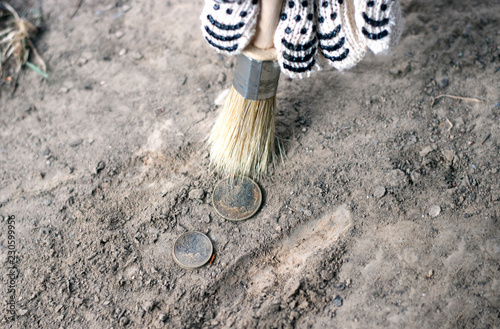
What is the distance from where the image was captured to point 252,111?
1980mm

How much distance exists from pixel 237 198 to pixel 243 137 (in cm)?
32

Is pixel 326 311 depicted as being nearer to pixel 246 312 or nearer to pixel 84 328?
pixel 246 312

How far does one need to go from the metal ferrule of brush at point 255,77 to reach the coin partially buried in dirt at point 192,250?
2.44 feet

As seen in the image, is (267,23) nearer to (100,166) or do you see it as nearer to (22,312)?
(100,166)

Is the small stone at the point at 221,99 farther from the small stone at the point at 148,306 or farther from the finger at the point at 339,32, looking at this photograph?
the small stone at the point at 148,306

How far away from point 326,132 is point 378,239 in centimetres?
68

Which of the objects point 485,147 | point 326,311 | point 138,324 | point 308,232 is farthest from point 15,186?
point 485,147

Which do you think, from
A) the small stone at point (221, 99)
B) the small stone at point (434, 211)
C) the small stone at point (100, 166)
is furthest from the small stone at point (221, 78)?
the small stone at point (434, 211)

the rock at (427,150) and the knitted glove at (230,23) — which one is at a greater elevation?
the knitted glove at (230,23)

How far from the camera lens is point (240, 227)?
2.06 meters

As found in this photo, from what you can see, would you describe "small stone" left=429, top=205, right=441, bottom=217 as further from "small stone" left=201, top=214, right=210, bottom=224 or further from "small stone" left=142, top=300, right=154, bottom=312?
"small stone" left=142, top=300, right=154, bottom=312

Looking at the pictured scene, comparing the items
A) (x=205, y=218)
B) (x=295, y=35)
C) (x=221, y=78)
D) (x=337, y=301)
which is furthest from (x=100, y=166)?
(x=337, y=301)

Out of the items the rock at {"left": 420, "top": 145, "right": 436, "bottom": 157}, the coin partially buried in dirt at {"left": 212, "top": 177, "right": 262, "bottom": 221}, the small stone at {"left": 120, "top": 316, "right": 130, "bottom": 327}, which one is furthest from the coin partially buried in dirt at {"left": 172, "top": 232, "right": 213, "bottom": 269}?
the rock at {"left": 420, "top": 145, "right": 436, "bottom": 157}

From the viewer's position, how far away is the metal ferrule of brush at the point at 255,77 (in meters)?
1.72
